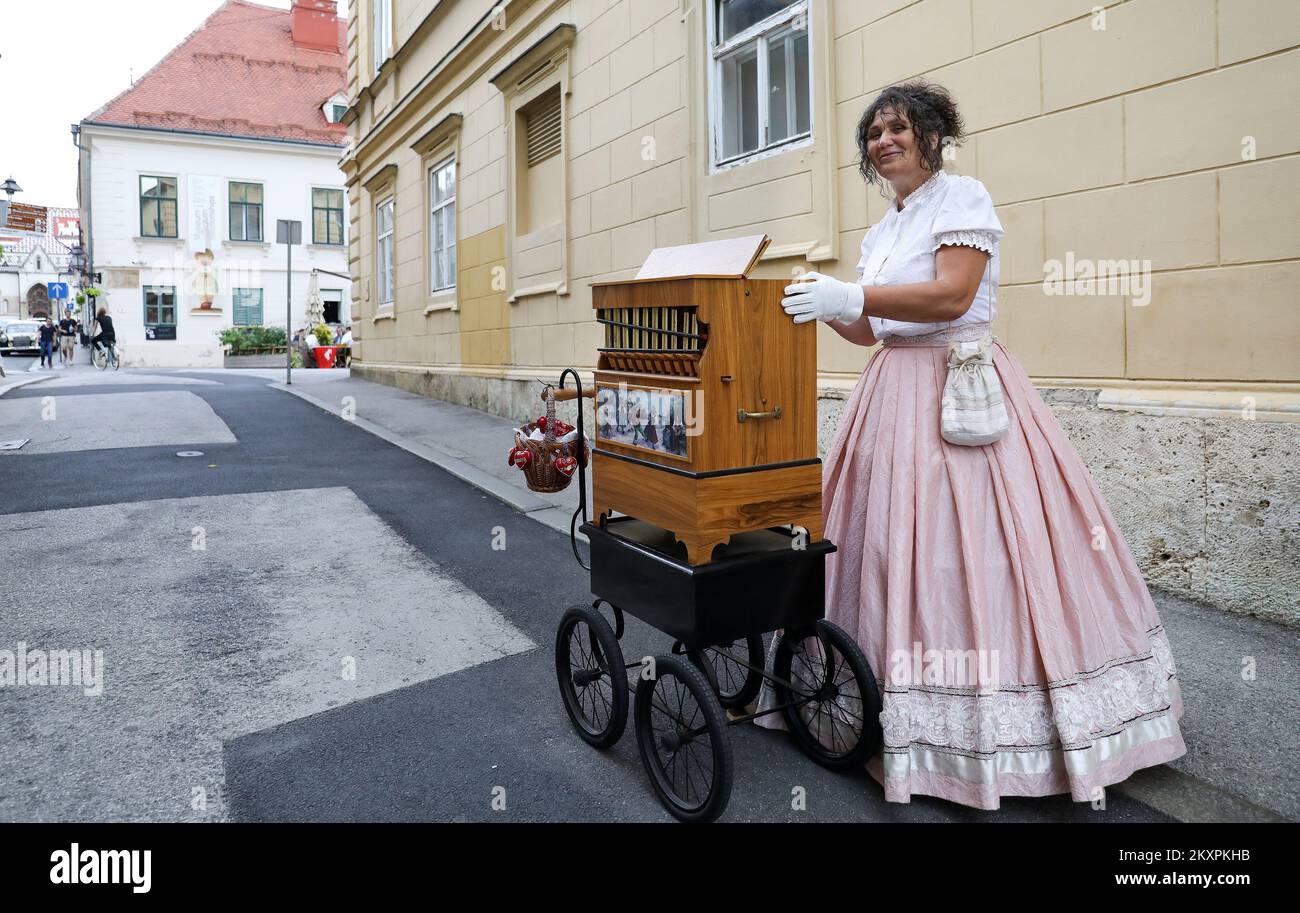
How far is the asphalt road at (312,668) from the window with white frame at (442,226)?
730 cm

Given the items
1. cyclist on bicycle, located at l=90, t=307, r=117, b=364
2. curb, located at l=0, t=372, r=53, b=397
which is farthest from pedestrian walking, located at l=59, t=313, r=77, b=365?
curb, located at l=0, t=372, r=53, b=397

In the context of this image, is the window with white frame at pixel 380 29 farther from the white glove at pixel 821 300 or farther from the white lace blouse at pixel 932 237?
the white glove at pixel 821 300

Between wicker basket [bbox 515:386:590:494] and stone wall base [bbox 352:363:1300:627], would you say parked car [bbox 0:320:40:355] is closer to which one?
wicker basket [bbox 515:386:590:494]

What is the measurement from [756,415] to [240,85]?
39873mm

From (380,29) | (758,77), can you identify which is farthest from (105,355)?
(758,77)

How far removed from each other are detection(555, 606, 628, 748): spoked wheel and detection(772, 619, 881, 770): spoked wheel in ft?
1.66

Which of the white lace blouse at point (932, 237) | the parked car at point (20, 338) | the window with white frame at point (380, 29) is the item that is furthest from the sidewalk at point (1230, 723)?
the parked car at point (20, 338)

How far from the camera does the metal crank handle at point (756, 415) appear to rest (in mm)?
2467

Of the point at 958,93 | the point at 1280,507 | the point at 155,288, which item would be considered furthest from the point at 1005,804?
the point at 155,288

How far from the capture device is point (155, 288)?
34688 mm

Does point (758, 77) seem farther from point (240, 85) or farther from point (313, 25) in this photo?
point (313, 25)

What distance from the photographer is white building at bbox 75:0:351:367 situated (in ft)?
111

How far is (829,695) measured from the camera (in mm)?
2729
